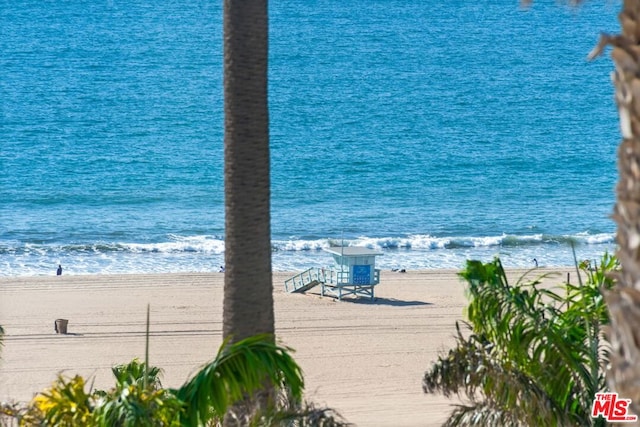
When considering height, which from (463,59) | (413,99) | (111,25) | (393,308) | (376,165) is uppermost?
(111,25)

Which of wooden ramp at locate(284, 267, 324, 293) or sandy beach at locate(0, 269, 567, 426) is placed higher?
wooden ramp at locate(284, 267, 324, 293)

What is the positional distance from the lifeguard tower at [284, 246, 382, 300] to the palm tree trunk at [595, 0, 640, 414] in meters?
21.1

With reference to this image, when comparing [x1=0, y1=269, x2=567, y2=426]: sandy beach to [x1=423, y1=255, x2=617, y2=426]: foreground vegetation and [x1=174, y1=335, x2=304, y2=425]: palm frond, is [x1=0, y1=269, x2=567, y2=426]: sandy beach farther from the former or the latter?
[x1=174, y1=335, x2=304, y2=425]: palm frond

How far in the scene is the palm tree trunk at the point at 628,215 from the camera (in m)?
2.99

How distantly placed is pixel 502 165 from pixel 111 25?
169 ft

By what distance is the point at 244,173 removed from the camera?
7094 millimetres

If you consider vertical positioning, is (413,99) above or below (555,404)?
above

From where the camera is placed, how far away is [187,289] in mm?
26750

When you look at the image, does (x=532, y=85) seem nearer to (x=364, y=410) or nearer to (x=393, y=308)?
(x=393, y=308)

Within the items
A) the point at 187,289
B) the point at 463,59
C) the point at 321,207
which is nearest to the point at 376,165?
the point at 321,207

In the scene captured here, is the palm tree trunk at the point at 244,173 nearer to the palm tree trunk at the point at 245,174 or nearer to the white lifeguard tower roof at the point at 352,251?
the palm tree trunk at the point at 245,174

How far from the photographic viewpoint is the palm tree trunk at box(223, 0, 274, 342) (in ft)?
23.3

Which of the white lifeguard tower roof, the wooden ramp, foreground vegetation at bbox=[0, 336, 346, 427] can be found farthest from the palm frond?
the wooden ramp

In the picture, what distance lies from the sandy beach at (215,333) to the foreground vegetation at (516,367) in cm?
520
